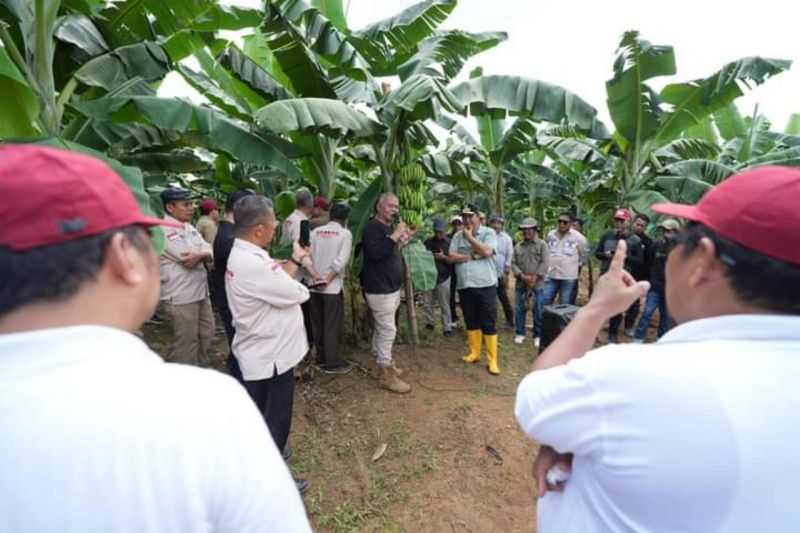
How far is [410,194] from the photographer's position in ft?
15.1

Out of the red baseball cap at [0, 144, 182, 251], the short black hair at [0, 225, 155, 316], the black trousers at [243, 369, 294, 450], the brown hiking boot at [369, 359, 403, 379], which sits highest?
the red baseball cap at [0, 144, 182, 251]

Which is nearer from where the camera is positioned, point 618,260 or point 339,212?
point 618,260

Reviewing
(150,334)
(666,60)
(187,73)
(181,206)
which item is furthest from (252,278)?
(666,60)

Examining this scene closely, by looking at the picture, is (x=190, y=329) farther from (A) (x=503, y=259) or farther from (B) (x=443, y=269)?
(A) (x=503, y=259)

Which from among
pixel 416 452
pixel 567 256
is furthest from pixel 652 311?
pixel 416 452

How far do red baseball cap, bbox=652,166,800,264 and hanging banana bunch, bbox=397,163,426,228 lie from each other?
3.83 meters

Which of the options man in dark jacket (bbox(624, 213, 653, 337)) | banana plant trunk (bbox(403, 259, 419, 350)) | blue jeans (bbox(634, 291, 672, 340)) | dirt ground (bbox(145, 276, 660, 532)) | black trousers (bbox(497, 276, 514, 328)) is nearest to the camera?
dirt ground (bbox(145, 276, 660, 532))

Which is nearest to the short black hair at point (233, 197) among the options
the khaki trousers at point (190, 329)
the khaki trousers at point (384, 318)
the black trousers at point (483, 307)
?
the khaki trousers at point (190, 329)

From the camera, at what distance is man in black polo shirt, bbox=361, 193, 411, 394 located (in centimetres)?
398

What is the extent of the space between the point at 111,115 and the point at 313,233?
1971mm

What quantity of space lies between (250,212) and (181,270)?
6.30ft

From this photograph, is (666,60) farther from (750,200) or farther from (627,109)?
(750,200)

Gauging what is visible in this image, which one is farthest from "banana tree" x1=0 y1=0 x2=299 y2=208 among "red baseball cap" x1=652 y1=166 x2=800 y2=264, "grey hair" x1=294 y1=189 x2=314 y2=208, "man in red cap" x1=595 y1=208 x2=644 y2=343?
"man in red cap" x1=595 y1=208 x2=644 y2=343

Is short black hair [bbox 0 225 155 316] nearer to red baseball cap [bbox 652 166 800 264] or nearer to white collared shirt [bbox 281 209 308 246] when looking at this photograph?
red baseball cap [bbox 652 166 800 264]
